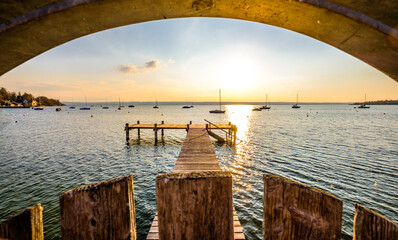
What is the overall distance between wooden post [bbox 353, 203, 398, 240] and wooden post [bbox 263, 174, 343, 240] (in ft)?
0.30

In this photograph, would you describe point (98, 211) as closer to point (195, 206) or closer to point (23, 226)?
point (23, 226)

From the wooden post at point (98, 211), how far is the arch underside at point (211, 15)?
5.73 feet

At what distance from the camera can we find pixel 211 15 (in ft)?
7.18

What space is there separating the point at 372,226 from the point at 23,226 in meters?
1.90

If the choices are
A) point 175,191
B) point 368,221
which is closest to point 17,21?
point 175,191

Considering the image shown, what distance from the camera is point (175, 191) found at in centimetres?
95

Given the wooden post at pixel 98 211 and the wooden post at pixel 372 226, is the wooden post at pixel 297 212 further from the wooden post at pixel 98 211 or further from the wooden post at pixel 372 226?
the wooden post at pixel 98 211

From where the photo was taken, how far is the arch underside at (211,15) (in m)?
1.65

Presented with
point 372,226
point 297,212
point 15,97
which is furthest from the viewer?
point 15,97

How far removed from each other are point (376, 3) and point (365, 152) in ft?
77.4

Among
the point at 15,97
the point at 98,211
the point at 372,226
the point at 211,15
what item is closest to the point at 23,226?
the point at 98,211

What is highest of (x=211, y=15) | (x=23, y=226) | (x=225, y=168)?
(x=211, y=15)

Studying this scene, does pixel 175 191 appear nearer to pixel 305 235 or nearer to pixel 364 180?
pixel 305 235

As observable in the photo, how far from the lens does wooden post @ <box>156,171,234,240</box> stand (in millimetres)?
955
